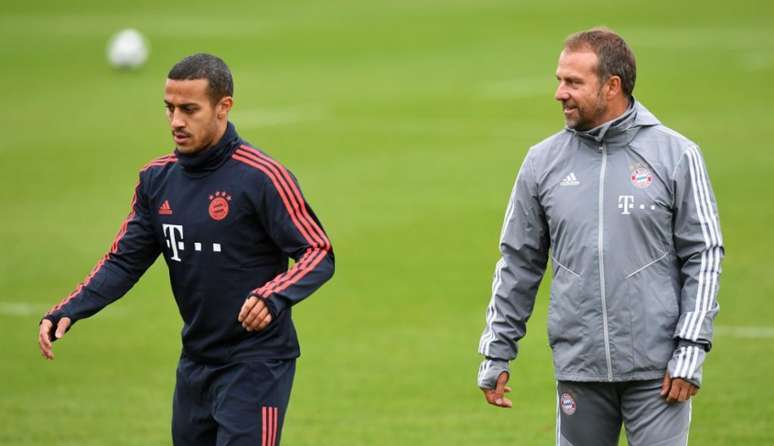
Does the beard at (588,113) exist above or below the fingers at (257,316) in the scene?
above

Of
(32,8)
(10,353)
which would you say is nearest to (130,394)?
(10,353)

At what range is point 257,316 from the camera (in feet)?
20.1

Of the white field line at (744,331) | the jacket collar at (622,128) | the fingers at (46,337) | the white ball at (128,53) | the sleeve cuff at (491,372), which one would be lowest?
the white field line at (744,331)

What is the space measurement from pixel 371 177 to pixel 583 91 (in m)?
12.8

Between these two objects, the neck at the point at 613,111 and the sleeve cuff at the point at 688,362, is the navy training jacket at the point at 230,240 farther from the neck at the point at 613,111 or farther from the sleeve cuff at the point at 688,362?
the sleeve cuff at the point at 688,362

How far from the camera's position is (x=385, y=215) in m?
17.0

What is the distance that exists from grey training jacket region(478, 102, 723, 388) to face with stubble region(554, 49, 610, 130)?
0.22 feet

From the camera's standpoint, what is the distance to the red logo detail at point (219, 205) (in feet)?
21.2

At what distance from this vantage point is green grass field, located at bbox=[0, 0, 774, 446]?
10859mm

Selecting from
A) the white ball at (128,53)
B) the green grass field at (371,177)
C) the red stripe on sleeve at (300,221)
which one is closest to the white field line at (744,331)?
the green grass field at (371,177)

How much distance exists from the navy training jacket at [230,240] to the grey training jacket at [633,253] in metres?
1.07

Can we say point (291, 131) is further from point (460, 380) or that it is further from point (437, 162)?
point (460, 380)

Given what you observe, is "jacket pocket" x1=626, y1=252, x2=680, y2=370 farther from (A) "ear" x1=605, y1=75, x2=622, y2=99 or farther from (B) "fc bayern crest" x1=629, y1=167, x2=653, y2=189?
(A) "ear" x1=605, y1=75, x2=622, y2=99

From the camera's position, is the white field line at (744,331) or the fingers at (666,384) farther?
the white field line at (744,331)
